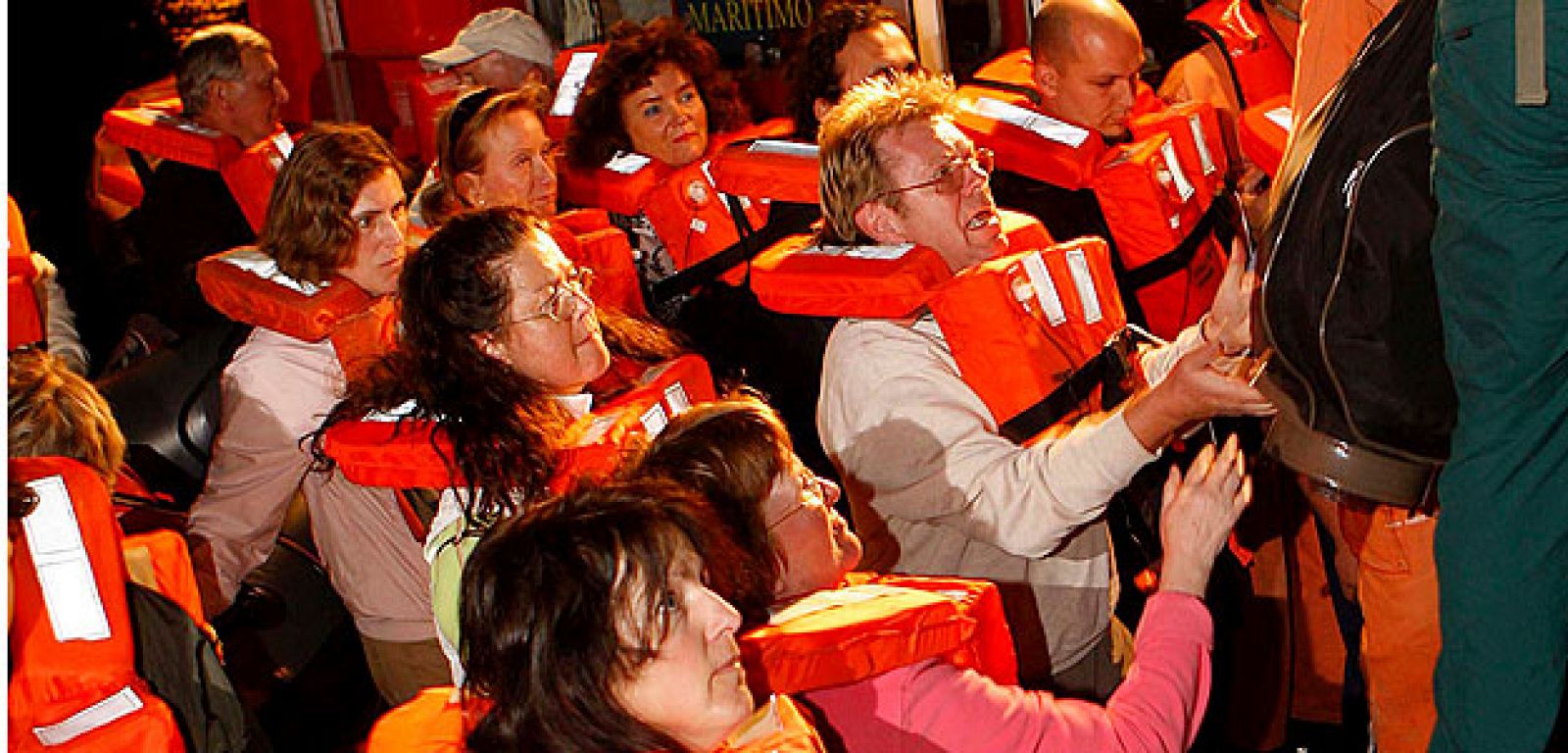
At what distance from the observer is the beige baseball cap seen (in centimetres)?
605

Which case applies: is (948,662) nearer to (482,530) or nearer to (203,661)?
(482,530)

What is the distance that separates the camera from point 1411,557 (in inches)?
101

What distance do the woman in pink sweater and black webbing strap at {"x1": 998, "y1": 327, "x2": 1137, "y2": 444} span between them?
A: 47 centimetres

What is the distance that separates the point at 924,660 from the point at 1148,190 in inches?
79.2

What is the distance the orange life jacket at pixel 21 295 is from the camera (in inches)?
158

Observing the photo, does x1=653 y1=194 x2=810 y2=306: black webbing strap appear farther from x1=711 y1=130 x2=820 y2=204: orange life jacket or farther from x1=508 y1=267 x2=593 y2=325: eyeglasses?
x1=508 y1=267 x2=593 y2=325: eyeglasses

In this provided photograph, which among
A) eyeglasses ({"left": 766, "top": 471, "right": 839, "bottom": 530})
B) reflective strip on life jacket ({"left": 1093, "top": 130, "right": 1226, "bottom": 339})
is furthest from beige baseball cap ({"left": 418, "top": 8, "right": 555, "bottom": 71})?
eyeglasses ({"left": 766, "top": 471, "right": 839, "bottom": 530})

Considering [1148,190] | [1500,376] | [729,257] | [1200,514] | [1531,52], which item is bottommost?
[729,257]

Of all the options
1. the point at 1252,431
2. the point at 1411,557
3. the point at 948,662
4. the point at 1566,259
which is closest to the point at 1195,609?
the point at 948,662

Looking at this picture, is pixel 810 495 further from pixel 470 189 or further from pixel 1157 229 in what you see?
pixel 470 189

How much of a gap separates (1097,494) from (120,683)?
139 centimetres

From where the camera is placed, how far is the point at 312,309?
11.8 feet

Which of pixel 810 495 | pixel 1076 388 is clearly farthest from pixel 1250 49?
pixel 810 495

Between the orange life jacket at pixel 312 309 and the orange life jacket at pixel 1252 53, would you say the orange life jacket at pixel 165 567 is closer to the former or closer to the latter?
the orange life jacket at pixel 312 309
